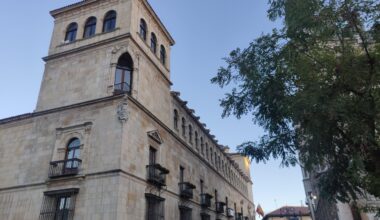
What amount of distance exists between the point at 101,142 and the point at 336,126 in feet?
39.0

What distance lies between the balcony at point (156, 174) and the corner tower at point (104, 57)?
13.8 feet

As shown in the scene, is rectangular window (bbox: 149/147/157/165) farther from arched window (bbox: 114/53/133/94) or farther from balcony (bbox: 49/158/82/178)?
balcony (bbox: 49/158/82/178)

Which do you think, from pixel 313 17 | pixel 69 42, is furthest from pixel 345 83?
pixel 69 42

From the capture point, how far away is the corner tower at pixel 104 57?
19047 millimetres

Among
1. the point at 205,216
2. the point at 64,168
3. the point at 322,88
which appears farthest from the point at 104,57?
the point at 205,216

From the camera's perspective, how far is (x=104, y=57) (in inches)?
775

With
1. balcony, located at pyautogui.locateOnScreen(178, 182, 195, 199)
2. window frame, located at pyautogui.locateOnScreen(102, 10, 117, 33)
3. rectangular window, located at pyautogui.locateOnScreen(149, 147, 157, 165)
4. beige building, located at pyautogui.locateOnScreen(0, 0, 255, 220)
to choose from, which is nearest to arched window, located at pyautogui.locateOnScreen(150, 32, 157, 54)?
beige building, located at pyautogui.locateOnScreen(0, 0, 255, 220)

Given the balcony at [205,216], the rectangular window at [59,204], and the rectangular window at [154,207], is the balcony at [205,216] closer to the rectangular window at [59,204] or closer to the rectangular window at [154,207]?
the rectangular window at [154,207]

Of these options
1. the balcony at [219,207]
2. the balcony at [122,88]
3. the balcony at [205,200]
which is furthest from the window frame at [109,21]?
the balcony at [219,207]

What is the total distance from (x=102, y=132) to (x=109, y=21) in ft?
30.3

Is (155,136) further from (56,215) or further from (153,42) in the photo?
(153,42)

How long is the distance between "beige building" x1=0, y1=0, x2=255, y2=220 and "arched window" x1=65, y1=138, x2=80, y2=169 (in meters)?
0.06

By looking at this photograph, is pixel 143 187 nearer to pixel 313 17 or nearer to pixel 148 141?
pixel 148 141

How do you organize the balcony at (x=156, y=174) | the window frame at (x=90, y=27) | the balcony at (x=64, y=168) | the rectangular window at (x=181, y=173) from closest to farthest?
1. the balcony at (x=64, y=168)
2. the balcony at (x=156, y=174)
3. the window frame at (x=90, y=27)
4. the rectangular window at (x=181, y=173)
